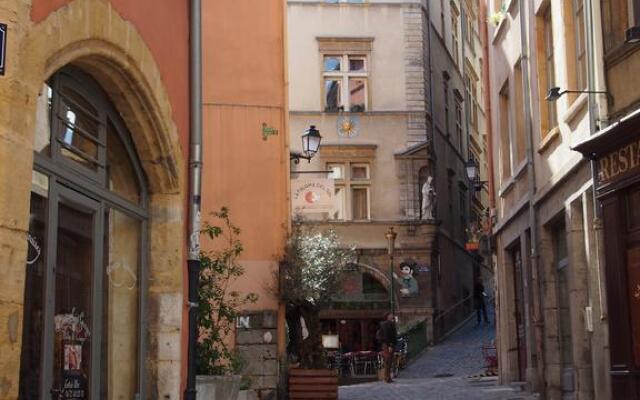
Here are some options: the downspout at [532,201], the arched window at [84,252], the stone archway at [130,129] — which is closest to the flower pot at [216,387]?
the stone archway at [130,129]

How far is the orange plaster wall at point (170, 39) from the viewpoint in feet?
25.3

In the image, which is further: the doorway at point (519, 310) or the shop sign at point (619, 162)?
the doorway at point (519, 310)

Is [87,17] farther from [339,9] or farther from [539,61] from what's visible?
[339,9]

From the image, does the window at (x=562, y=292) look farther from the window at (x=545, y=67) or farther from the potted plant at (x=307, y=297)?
the potted plant at (x=307, y=297)

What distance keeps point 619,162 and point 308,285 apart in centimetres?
692

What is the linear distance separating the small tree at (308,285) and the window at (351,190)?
13.3 meters

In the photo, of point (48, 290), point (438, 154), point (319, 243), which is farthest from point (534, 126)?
point (438, 154)

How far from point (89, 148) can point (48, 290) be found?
1.38 m

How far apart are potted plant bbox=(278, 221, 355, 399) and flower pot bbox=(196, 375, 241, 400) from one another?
6560 mm

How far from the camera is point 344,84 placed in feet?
107

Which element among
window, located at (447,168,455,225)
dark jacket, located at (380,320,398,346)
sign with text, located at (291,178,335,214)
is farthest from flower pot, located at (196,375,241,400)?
window, located at (447,168,455,225)

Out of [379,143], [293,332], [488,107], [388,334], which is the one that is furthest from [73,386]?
[379,143]

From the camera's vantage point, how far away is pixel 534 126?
16719 mm

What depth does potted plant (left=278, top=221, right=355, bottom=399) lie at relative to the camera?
16109mm
